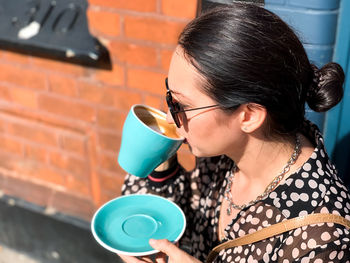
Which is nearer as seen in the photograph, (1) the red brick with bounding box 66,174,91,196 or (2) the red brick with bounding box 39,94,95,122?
(2) the red brick with bounding box 39,94,95,122

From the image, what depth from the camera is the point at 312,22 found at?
1.61 m

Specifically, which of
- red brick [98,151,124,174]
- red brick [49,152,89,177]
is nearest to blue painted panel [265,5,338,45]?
red brick [98,151,124,174]

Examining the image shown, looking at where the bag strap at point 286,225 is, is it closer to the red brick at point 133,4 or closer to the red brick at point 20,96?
the red brick at point 133,4

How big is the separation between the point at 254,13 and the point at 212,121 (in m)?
0.32

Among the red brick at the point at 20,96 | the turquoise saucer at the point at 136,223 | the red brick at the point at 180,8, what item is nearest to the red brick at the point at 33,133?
the red brick at the point at 20,96

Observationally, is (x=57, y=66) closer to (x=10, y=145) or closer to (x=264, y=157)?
(x=10, y=145)

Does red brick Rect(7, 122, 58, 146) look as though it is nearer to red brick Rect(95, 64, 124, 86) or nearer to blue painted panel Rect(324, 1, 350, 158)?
red brick Rect(95, 64, 124, 86)

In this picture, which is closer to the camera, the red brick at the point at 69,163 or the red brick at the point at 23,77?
the red brick at the point at 23,77

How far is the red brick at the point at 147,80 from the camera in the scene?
2055mm

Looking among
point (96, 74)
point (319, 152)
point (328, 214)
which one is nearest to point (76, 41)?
point (96, 74)

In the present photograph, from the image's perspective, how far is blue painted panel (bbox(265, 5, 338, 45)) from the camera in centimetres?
160

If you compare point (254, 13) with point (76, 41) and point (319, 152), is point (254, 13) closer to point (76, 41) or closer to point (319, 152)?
point (319, 152)

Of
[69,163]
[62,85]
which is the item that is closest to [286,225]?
[62,85]

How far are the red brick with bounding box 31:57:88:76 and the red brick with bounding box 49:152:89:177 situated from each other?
1.68ft
